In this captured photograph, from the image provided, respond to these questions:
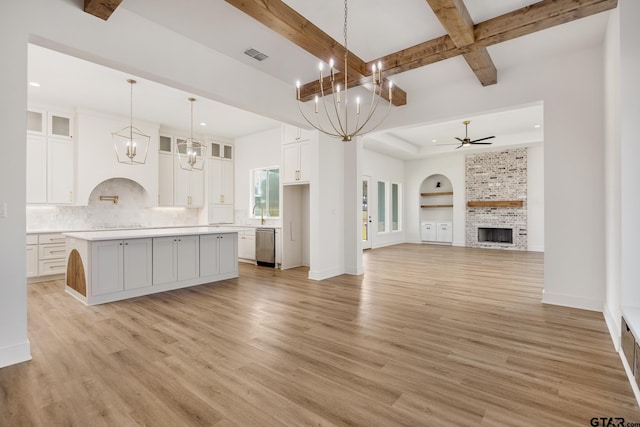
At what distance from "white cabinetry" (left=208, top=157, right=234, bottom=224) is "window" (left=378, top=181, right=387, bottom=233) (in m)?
4.92

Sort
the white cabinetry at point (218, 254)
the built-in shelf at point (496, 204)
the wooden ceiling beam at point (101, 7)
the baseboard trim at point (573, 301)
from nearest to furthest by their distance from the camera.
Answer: the wooden ceiling beam at point (101, 7) → the baseboard trim at point (573, 301) → the white cabinetry at point (218, 254) → the built-in shelf at point (496, 204)

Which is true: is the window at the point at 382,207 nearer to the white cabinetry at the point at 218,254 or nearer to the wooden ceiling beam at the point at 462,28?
the white cabinetry at the point at 218,254

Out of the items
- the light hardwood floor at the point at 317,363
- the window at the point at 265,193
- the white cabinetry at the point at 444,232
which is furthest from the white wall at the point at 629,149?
the white cabinetry at the point at 444,232

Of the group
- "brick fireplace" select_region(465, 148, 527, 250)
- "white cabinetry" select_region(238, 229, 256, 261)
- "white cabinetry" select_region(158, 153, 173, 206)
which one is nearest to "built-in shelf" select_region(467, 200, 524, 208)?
"brick fireplace" select_region(465, 148, 527, 250)

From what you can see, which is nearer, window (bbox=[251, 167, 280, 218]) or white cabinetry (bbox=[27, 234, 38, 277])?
white cabinetry (bbox=[27, 234, 38, 277])

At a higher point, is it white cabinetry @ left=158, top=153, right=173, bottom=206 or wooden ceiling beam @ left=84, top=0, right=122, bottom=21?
wooden ceiling beam @ left=84, top=0, right=122, bottom=21

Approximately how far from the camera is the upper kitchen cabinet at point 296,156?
6.23m

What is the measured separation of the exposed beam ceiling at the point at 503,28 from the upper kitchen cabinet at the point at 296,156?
2.47 metres

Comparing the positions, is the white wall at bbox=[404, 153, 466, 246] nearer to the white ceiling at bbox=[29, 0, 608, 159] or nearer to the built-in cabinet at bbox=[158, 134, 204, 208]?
the white ceiling at bbox=[29, 0, 608, 159]

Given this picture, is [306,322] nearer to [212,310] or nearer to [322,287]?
[212,310]

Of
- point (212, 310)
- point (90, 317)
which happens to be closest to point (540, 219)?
point (212, 310)

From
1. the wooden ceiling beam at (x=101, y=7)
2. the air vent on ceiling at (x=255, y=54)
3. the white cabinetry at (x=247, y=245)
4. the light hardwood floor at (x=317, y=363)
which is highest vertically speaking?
the air vent on ceiling at (x=255, y=54)

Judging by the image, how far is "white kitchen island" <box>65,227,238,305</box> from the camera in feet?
13.7

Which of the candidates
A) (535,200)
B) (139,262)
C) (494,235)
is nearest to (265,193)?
(139,262)
